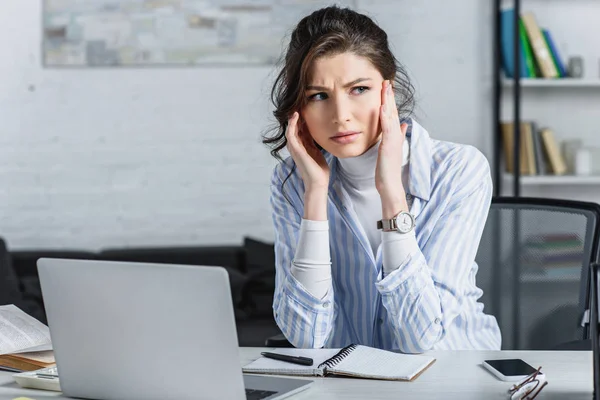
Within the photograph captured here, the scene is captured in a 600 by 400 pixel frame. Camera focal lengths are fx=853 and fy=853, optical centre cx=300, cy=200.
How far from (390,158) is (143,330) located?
2.47 ft

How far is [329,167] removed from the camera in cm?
186

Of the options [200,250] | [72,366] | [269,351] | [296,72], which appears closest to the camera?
[72,366]

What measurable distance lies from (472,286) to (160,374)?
0.85m

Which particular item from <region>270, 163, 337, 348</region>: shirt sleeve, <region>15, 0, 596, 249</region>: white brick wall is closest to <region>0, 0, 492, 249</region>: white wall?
<region>15, 0, 596, 249</region>: white brick wall

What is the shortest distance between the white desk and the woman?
194 mm

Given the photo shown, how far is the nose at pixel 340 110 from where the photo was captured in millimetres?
1706

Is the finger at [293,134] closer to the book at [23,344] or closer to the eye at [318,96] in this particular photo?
the eye at [318,96]

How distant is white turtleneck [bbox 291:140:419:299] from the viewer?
1.61m

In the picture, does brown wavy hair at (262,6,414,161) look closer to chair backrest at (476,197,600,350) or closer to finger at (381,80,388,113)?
finger at (381,80,388,113)

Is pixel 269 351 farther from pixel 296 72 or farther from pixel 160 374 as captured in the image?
pixel 296 72

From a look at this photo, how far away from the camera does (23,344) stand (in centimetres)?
150

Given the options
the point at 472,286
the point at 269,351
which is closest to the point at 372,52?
the point at 472,286

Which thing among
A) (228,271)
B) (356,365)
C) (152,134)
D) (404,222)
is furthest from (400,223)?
(152,134)

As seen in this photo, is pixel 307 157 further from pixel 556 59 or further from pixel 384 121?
pixel 556 59
